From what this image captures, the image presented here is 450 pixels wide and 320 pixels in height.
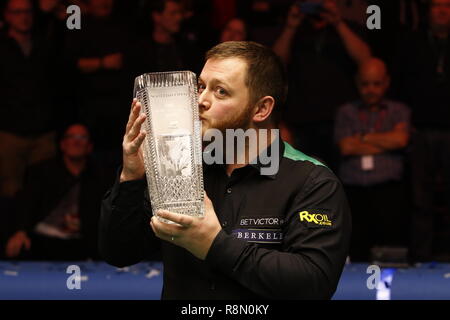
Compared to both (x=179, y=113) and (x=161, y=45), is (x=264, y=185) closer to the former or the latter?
(x=179, y=113)

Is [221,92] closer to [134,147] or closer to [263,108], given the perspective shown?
[263,108]

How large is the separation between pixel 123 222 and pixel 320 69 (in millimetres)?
4189

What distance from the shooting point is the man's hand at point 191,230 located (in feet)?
7.24

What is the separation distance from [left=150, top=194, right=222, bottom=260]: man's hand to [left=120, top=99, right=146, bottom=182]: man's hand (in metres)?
0.23

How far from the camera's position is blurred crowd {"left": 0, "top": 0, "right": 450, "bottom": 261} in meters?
6.12

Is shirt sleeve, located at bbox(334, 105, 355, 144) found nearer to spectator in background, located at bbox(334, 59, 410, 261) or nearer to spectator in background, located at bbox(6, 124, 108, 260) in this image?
spectator in background, located at bbox(334, 59, 410, 261)

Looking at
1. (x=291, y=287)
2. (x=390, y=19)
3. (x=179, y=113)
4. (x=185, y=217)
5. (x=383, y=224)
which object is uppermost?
(x=390, y=19)

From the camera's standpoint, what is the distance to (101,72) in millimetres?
6555

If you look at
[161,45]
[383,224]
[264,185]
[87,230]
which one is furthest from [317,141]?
[264,185]

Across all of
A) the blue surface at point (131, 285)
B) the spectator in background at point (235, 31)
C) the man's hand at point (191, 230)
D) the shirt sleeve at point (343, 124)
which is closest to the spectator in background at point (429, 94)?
the shirt sleeve at point (343, 124)

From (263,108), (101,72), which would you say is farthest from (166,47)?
(263,108)

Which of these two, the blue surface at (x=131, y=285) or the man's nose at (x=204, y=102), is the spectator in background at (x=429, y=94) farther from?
the man's nose at (x=204, y=102)

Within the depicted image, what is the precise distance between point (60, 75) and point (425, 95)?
9.29ft

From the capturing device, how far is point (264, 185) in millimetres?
2609
